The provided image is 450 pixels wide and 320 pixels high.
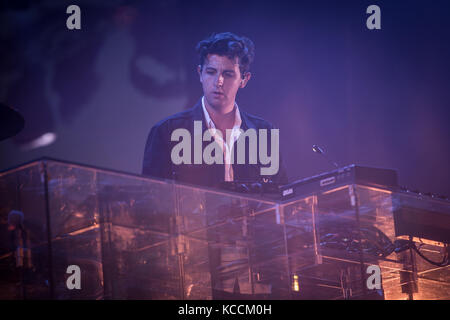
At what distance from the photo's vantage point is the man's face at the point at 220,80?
432cm

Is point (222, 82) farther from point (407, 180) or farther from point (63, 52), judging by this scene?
point (407, 180)

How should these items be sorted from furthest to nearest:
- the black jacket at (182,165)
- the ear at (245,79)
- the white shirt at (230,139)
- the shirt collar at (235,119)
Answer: the ear at (245,79) < the shirt collar at (235,119) < the white shirt at (230,139) < the black jacket at (182,165)

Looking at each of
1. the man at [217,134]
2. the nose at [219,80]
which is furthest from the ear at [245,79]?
the nose at [219,80]

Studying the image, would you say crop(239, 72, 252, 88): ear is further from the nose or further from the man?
the nose

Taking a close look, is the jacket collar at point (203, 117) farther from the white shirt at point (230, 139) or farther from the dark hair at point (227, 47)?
the dark hair at point (227, 47)

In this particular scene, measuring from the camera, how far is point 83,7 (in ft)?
13.8

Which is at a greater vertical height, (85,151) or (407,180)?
(85,151)

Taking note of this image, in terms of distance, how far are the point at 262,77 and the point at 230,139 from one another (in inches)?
32.4

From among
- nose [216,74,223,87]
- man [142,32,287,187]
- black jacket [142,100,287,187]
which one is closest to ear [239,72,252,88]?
man [142,32,287,187]

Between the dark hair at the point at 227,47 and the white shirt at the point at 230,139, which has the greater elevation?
the dark hair at the point at 227,47

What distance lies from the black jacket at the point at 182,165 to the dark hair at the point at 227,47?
52 cm
